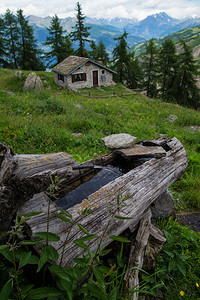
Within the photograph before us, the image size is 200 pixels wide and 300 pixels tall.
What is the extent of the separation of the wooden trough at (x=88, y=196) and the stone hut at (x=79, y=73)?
23.7 metres

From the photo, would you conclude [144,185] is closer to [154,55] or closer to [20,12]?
[154,55]

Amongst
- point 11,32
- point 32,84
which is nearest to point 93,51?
point 11,32

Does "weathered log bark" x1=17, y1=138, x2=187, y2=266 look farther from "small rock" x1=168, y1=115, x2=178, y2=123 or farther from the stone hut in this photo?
the stone hut

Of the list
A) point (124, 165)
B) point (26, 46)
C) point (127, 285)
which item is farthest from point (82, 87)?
point (127, 285)

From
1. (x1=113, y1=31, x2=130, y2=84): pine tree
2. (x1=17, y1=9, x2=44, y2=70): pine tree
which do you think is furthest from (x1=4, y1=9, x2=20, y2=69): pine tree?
(x1=113, y1=31, x2=130, y2=84): pine tree

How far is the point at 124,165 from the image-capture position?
449 centimetres

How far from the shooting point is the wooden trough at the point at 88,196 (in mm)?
2279

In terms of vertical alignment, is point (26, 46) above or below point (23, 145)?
above

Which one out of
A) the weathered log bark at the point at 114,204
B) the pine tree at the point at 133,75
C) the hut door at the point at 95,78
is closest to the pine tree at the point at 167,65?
the pine tree at the point at 133,75

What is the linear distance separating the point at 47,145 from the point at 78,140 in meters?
1.20

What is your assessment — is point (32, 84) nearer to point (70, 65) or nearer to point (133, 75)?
point (70, 65)

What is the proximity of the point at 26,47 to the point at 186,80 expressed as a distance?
29.9 metres

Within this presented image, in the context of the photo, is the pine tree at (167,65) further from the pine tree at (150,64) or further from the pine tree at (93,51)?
the pine tree at (93,51)

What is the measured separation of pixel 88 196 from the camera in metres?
2.78
